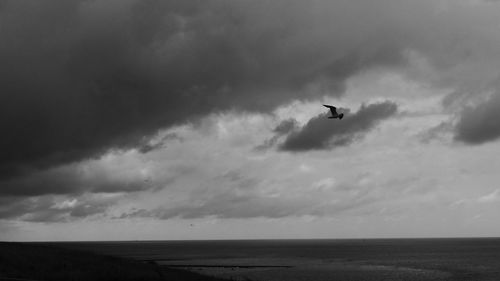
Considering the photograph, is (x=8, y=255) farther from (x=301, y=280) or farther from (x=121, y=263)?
(x=301, y=280)

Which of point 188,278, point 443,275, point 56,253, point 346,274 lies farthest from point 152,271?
point 443,275

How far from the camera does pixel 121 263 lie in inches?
2574

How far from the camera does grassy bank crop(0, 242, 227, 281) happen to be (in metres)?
47.6

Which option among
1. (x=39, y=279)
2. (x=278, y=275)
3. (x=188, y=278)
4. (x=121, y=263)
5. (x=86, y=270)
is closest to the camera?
(x=39, y=279)

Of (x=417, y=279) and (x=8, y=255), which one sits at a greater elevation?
(x=8, y=255)

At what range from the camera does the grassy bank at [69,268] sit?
4759cm

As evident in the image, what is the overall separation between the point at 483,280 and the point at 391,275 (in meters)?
20.6

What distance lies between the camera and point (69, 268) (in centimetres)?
5469

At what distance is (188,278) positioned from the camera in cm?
5772

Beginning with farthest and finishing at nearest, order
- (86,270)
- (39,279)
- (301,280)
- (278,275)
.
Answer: (278,275) → (301,280) → (86,270) → (39,279)

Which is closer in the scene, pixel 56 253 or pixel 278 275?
pixel 56 253

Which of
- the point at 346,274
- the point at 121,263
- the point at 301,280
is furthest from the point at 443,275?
the point at 121,263

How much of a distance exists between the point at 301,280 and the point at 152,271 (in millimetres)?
58344

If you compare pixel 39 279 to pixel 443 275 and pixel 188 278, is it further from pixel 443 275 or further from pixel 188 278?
pixel 443 275
